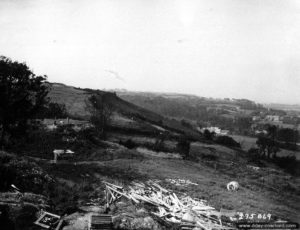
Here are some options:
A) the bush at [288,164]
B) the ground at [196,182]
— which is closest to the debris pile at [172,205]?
the ground at [196,182]

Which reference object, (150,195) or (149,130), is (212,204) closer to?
(150,195)

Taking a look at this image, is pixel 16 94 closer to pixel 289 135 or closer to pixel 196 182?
pixel 196 182

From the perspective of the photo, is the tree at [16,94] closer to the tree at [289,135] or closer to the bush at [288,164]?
the bush at [288,164]

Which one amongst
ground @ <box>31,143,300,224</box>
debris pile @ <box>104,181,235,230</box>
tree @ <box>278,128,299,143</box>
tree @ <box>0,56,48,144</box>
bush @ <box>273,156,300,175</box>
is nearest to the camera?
debris pile @ <box>104,181,235,230</box>

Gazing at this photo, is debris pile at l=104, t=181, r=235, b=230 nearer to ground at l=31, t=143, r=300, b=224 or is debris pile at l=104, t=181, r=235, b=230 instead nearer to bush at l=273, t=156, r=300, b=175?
ground at l=31, t=143, r=300, b=224

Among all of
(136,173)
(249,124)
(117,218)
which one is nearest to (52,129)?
(136,173)

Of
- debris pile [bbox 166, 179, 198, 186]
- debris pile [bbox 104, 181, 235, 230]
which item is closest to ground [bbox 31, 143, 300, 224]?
debris pile [bbox 166, 179, 198, 186]

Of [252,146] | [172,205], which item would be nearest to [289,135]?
[252,146]
